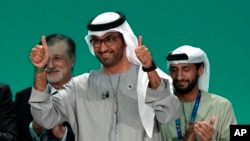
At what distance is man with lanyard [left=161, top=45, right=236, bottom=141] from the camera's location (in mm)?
4391

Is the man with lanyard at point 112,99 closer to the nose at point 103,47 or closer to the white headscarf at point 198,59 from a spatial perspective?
the nose at point 103,47

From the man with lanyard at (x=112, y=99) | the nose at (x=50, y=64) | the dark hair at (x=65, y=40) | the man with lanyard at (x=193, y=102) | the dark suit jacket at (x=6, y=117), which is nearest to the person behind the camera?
the dark suit jacket at (x=6, y=117)

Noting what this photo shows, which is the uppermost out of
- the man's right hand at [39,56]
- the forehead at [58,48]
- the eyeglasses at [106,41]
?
the eyeglasses at [106,41]

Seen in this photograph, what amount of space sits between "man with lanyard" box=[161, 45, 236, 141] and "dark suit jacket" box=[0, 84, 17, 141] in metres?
1.19

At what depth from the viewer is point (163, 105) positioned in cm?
363

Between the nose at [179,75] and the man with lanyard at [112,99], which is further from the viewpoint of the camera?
the nose at [179,75]

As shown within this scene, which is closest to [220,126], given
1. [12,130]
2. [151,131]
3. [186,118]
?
[186,118]

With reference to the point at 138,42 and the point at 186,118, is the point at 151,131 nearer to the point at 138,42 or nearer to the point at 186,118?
the point at 138,42

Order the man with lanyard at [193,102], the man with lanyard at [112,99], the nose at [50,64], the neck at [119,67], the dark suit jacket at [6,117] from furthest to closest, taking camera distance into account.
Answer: the nose at [50,64], the man with lanyard at [193,102], the neck at [119,67], the man with lanyard at [112,99], the dark suit jacket at [6,117]

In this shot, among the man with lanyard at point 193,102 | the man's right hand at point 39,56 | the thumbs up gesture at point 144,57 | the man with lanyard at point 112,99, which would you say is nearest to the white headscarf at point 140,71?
the man with lanyard at point 112,99

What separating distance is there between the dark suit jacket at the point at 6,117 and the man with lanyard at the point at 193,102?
1192 millimetres

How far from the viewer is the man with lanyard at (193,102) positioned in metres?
4.39

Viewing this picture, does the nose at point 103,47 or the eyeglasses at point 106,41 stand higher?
the eyeglasses at point 106,41

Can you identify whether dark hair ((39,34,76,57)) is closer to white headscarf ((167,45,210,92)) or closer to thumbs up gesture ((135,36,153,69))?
white headscarf ((167,45,210,92))
